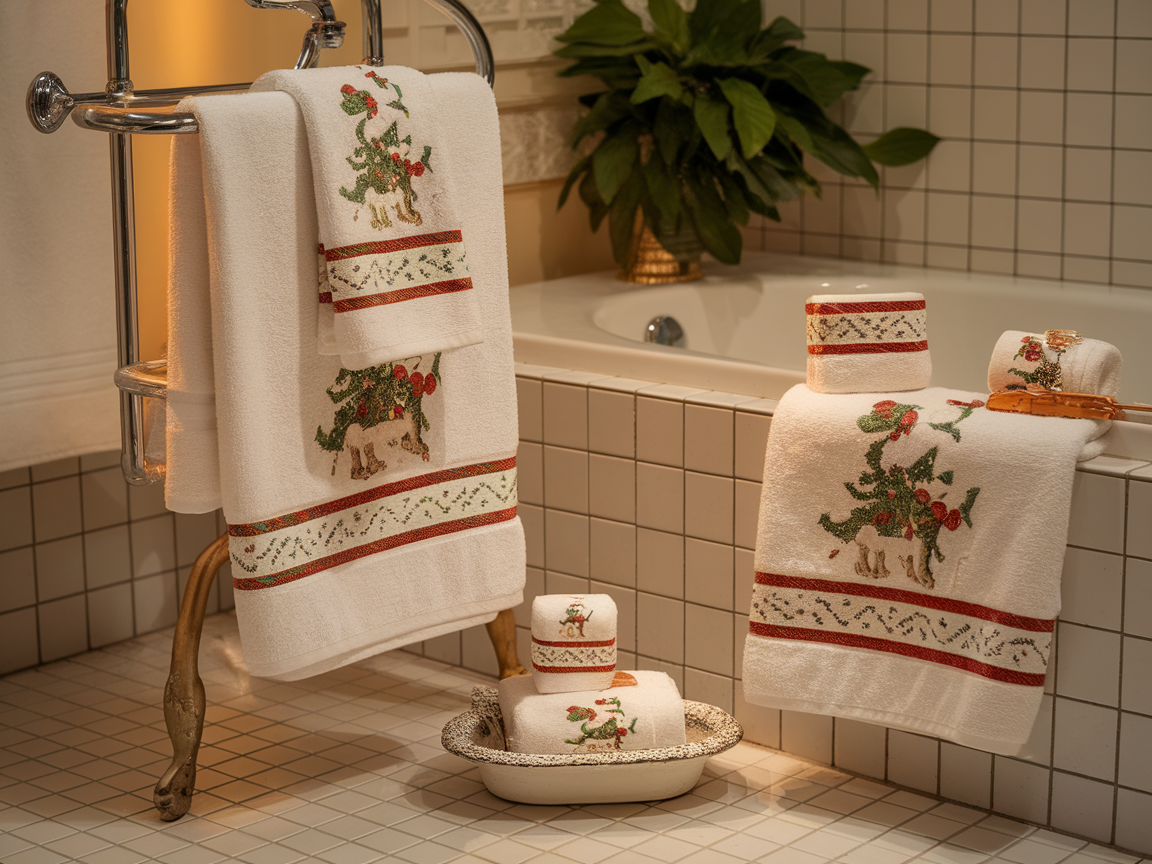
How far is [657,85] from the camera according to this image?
258 cm

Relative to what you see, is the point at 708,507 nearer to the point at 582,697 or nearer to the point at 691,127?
the point at 582,697

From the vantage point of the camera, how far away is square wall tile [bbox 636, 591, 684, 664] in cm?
212

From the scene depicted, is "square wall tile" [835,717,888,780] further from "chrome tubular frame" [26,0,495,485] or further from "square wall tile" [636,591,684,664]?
"chrome tubular frame" [26,0,495,485]

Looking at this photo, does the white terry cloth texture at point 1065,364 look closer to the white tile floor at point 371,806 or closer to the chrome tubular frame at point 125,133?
the white tile floor at point 371,806

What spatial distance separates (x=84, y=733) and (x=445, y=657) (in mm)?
573

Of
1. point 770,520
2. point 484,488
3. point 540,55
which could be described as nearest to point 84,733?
point 484,488

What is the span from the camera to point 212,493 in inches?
67.9

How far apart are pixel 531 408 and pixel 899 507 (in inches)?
25.9

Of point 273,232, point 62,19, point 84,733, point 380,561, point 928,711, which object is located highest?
point 62,19

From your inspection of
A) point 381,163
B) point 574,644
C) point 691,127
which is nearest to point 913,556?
→ point 574,644

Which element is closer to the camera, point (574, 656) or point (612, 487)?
point (574, 656)

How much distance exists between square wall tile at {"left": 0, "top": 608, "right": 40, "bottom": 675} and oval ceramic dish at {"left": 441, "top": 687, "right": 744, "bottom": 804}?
87 centimetres

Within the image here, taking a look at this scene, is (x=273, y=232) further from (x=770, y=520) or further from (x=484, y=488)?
(x=770, y=520)

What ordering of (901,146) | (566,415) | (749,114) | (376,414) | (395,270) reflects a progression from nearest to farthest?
(395,270) < (376,414) < (566,415) < (749,114) < (901,146)
